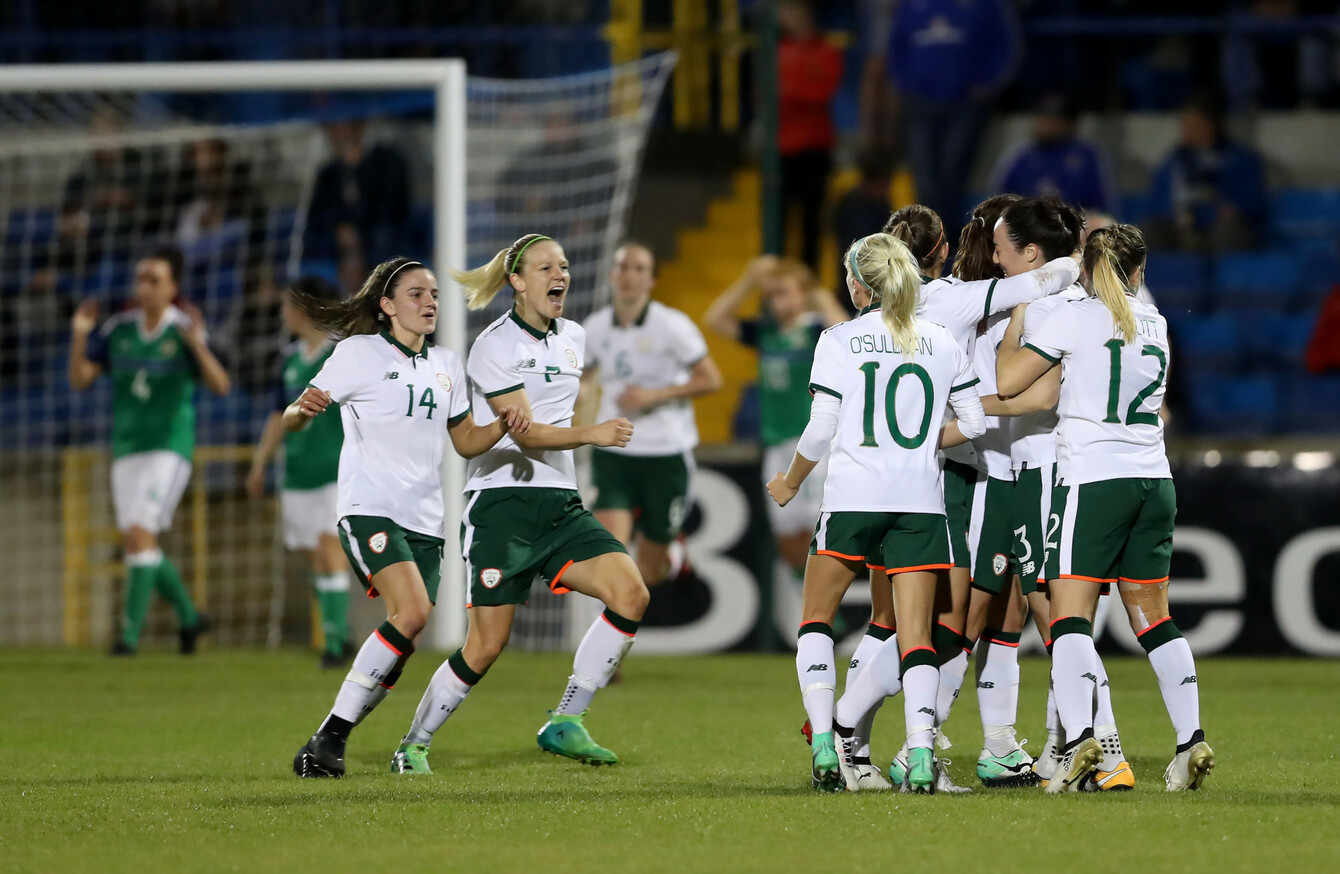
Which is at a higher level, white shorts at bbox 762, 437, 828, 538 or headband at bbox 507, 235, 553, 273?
headband at bbox 507, 235, 553, 273

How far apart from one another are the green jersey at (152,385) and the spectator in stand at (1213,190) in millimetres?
7852

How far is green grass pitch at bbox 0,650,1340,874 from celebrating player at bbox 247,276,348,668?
1.30m

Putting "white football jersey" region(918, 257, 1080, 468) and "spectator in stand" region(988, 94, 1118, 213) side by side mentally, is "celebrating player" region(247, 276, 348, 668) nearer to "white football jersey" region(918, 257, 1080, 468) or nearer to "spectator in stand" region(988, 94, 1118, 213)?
"white football jersey" region(918, 257, 1080, 468)

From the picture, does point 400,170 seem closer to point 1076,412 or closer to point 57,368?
point 57,368

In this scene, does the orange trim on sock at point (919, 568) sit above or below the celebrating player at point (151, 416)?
below

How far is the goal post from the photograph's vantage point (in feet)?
36.7

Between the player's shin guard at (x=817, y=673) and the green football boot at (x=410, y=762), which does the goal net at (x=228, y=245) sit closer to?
the green football boot at (x=410, y=762)

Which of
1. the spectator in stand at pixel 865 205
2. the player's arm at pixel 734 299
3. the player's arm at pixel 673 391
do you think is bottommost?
the player's arm at pixel 673 391

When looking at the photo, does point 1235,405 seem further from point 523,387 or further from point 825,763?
point 825,763

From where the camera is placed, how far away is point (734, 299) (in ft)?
36.9

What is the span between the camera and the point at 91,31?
55.5 ft

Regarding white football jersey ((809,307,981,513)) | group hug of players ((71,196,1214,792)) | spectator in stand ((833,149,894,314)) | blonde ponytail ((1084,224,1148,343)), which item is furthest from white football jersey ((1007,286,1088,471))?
spectator in stand ((833,149,894,314))

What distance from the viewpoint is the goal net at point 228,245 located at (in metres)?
12.5

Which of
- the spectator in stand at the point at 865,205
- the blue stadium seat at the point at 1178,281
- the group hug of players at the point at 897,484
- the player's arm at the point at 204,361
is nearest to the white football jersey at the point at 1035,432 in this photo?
the group hug of players at the point at 897,484
